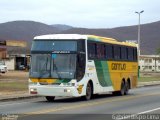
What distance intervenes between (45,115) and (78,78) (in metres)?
7.48

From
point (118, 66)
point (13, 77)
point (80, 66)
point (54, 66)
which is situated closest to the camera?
point (54, 66)

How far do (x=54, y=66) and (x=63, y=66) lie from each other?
447 mm

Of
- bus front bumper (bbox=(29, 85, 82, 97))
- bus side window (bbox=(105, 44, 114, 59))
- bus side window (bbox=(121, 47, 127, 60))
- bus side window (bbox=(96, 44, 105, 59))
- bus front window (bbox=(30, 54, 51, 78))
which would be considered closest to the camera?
bus front bumper (bbox=(29, 85, 82, 97))

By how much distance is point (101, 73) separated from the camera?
28.9 metres

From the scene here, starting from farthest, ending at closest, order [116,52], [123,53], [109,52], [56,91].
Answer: [123,53] < [116,52] < [109,52] < [56,91]

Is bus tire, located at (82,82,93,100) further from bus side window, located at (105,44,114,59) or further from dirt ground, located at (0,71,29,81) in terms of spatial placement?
dirt ground, located at (0,71,29,81)

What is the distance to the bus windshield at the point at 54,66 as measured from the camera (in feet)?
82.8

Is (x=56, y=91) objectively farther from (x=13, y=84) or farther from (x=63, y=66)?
(x=13, y=84)

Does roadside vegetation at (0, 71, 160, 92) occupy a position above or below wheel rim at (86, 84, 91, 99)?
below

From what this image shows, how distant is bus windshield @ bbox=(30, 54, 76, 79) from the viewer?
25234 millimetres

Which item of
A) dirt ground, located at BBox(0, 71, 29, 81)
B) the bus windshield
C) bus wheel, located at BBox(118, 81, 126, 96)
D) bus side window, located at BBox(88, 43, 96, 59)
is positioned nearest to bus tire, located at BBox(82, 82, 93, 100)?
bus side window, located at BBox(88, 43, 96, 59)

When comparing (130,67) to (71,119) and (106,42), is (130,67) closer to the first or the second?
(106,42)

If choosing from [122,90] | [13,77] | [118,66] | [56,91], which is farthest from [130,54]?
[13,77]

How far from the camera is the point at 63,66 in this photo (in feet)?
82.9
